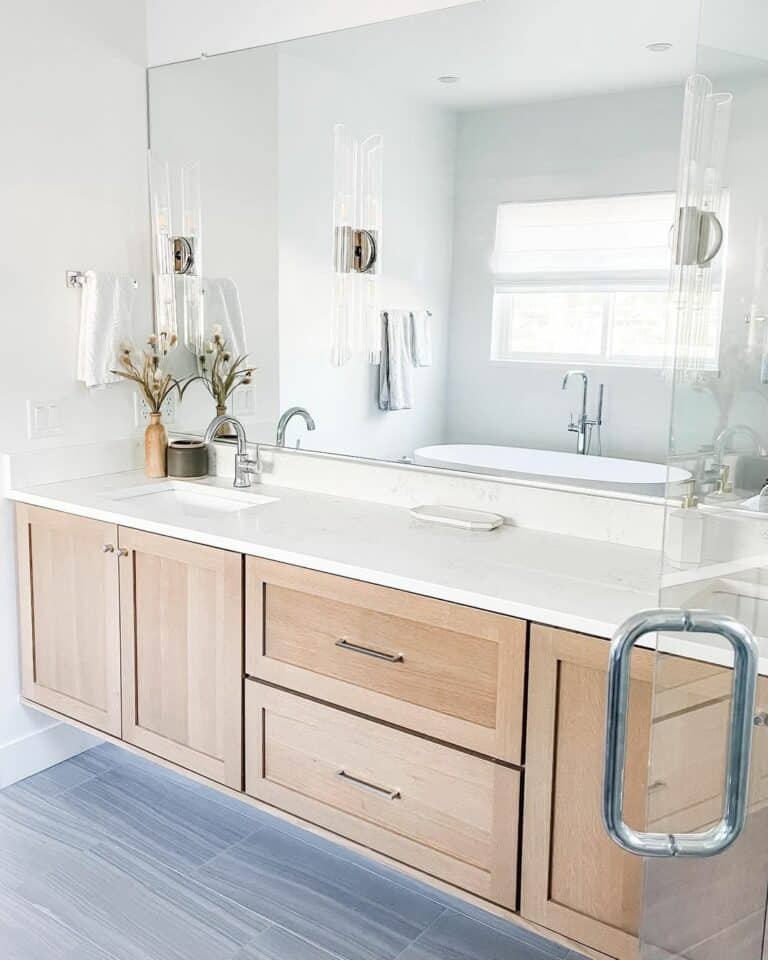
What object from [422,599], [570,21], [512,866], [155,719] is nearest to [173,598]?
[155,719]

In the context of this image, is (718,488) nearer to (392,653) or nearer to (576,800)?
(576,800)

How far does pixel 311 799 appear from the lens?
2.03 meters

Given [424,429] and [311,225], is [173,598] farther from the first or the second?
[311,225]

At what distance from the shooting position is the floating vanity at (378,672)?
5.42 feet

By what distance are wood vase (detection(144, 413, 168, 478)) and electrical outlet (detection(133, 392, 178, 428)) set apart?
4.9 inches

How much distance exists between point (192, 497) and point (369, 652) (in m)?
1.06

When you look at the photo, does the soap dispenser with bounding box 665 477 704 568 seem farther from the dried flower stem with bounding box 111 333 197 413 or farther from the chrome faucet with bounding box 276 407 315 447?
the dried flower stem with bounding box 111 333 197 413

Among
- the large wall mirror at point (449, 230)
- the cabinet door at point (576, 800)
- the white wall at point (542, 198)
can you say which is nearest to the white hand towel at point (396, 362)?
the large wall mirror at point (449, 230)

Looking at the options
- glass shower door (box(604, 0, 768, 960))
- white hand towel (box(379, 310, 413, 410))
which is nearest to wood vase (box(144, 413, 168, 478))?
white hand towel (box(379, 310, 413, 410))

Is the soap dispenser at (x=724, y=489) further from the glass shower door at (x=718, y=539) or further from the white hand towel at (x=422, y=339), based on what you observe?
the white hand towel at (x=422, y=339)

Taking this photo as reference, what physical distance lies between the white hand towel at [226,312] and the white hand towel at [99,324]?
0.84 feet

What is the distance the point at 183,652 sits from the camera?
2256 mm

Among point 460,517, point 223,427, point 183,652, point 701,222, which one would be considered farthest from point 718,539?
point 223,427

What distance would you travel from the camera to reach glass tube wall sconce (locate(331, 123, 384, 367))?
92.7 inches
